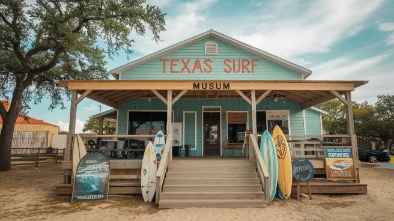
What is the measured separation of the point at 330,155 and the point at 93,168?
7182 millimetres

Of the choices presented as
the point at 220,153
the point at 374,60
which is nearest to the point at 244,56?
the point at 220,153

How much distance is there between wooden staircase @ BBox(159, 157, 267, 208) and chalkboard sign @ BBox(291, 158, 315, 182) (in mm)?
1121

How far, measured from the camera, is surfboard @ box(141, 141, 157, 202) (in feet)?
22.3

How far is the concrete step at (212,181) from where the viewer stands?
6953 mm

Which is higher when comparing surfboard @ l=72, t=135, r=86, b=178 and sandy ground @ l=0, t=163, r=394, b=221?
surfboard @ l=72, t=135, r=86, b=178

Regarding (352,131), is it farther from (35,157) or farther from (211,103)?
(35,157)

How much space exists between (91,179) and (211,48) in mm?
8625

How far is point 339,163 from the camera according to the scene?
25.6 ft

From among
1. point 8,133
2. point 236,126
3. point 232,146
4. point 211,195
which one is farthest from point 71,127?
point 8,133

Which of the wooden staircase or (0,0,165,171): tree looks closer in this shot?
the wooden staircase

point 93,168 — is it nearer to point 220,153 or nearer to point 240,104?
point 220,153

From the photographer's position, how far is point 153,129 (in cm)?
1245

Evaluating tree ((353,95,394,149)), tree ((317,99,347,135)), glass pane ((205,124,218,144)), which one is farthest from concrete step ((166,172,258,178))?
tree ((317,99,347,135))

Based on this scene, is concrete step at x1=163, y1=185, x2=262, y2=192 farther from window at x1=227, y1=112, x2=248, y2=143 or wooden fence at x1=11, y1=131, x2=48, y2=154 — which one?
wooden fence at x1=11, y1=131, x2=48, y2=154
